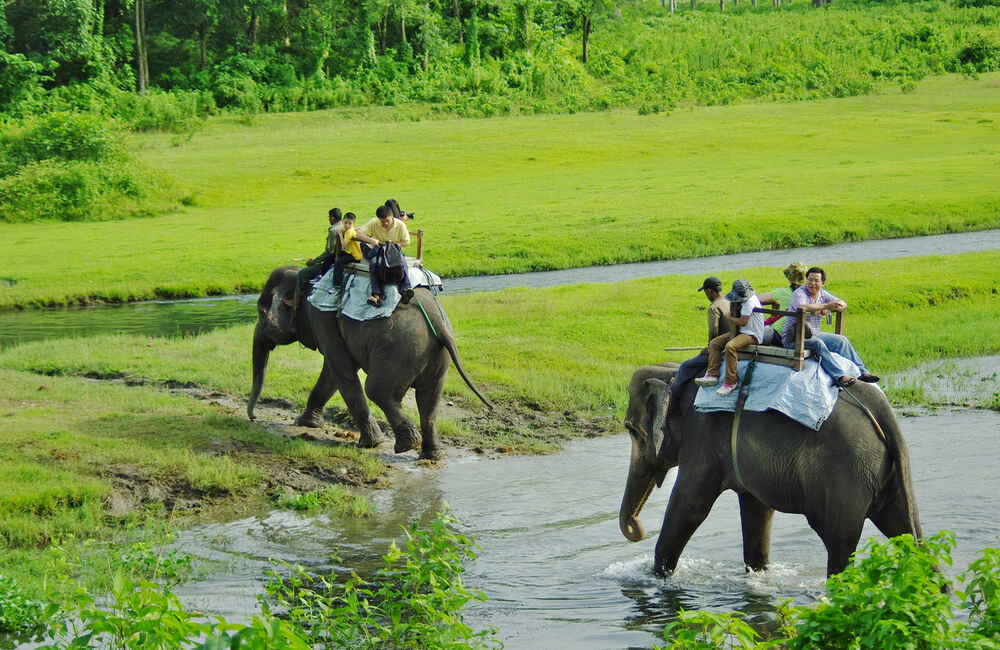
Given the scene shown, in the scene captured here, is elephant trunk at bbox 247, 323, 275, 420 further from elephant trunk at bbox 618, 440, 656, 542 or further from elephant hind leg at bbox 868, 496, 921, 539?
elephant hind leg at bbox 868, 496, 921, 539

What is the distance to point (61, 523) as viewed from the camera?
11320mm

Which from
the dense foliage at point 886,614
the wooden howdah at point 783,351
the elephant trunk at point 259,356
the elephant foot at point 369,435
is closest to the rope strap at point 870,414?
the wooden howdah at point 783,351

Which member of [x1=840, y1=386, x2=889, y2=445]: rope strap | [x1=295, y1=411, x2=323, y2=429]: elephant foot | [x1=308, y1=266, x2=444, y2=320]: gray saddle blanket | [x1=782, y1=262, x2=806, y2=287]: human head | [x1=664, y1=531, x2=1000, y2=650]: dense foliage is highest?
[x1=782, y1=262, x2=806, y2=287]: human head

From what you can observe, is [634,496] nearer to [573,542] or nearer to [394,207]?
[573,542]

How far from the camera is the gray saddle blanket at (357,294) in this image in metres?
13.4

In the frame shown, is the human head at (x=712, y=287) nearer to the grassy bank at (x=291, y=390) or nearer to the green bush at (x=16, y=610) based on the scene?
the grassy bank at (x=291, y=390)

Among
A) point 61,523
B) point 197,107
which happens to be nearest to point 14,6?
point 197,107

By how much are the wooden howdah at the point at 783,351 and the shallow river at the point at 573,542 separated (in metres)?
1.94

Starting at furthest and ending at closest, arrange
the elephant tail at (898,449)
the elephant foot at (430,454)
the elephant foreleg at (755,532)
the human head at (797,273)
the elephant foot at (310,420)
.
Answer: the elephant foot at (310,420)
the elephant foot at (430,454)
the elephant foreleg at (755,532)
the human head at (797,273)
the elephant tail at (898,449)

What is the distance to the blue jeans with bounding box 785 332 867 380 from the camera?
896cm

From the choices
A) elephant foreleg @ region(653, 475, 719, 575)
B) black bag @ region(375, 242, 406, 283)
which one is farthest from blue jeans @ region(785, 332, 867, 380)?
black bag @ region(375, 242, 406, 283)

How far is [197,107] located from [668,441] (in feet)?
165

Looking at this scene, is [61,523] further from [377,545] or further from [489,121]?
[489,121]

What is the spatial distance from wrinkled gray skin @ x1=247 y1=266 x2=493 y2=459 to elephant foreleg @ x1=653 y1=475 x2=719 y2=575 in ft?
12.0
